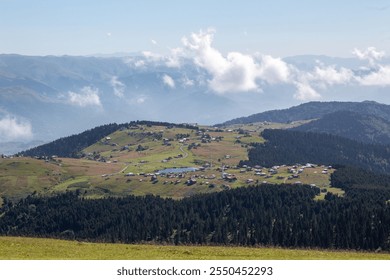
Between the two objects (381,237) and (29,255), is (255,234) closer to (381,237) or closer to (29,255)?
(381,237)

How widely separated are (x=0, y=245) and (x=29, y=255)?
15930 millimetres

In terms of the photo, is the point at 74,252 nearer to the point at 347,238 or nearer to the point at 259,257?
the point at 259,257

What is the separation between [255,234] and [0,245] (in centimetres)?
13235

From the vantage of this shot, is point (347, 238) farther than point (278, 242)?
No

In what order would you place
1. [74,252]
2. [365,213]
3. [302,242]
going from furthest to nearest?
[365,213]
[302,242]
[74,252]

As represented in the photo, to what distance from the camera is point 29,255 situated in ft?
219
